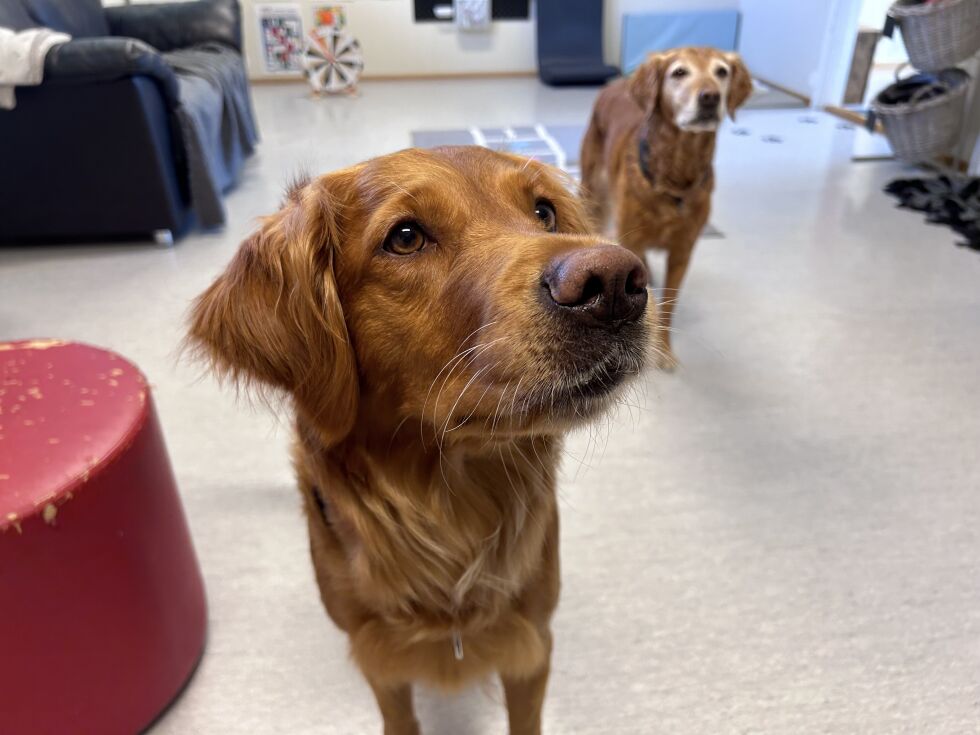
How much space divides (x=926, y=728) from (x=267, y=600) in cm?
135

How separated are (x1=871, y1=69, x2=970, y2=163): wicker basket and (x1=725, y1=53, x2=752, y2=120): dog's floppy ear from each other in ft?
6.43

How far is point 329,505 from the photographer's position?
1023 mm

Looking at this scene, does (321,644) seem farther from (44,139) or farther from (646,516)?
(44,139)

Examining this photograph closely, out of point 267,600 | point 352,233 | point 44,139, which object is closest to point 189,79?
point 44,139

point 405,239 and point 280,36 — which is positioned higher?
point 405,239

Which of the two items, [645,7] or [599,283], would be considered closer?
[599,283]

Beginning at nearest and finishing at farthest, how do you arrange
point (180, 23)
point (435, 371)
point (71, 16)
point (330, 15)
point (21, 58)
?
point (435, 371), point (21, 58), point (71, 16), point (180, 23), point (330, 15)

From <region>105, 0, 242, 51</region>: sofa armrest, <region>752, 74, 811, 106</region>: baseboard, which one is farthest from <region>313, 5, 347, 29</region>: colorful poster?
<region>752, 74, 811, 106</region>: baseboard

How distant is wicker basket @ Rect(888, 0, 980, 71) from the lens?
3.61 meters

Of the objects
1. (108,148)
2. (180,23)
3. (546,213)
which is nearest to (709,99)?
(546,213)

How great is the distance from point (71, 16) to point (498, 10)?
4.89 m

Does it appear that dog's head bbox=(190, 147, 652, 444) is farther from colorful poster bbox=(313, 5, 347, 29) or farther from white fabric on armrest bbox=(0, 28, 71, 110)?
colorful poster bbox=(313, 5, 347, 29)

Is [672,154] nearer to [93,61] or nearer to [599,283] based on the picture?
[599,283]

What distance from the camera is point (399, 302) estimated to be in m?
0.88
